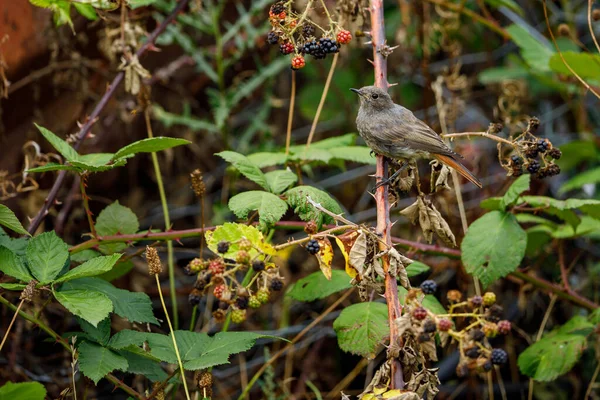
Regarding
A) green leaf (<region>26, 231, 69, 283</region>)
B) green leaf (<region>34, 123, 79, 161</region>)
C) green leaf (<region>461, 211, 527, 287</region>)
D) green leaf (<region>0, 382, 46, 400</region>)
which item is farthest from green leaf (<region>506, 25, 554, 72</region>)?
green leaf (<region>0, 382, 46, 400</region>)

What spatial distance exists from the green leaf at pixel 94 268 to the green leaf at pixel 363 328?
96cm

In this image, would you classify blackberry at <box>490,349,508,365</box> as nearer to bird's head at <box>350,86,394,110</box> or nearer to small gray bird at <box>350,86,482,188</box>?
small gray bird at <box>350,86,482,188</box>

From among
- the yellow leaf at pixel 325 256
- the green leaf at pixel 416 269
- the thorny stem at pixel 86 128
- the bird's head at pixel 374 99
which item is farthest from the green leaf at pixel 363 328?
the thorny stem at pixel 86 128

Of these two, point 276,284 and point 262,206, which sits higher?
point 262,206

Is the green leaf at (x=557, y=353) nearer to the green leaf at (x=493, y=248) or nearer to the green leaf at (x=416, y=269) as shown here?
the green leaf at (x=493, y=248)

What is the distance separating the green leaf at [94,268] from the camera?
230 cm


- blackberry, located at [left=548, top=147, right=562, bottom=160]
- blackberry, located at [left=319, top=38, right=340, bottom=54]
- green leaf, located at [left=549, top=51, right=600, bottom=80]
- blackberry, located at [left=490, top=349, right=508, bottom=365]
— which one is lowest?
blackberry, located at [left=490, top=349, right=508, bottom=365]

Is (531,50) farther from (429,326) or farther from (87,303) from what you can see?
(87,303)

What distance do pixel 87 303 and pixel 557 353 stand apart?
2171mm

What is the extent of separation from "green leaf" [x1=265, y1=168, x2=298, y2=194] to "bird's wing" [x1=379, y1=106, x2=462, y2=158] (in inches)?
18.7

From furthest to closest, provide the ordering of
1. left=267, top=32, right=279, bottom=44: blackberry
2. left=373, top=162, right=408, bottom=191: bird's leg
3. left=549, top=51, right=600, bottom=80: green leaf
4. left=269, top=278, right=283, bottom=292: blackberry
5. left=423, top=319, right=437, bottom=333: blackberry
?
left=549, top=51, right=600, bottom=80: green leaf
left=373, top=162, right=408, bottom=191: bird's leg
left=267, top=32, right=279, bottom=44: blackberry
left=269, top=278, right=283, bottom=292: blackberry
left=423, top=319, right=437, bottom=333: blackberry

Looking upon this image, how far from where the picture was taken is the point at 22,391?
2.03m

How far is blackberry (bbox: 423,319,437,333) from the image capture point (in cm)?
195

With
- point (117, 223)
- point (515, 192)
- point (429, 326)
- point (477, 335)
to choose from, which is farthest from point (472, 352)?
point (117, 223)
